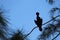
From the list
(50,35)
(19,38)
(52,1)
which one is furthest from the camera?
(52,1)

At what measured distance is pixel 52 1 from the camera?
1725 mm

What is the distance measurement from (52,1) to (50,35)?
0.35 m

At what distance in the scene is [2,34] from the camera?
53.8 inches

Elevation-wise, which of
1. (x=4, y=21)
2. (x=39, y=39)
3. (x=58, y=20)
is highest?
(x=4, y=21)

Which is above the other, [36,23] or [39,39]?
[36,23]

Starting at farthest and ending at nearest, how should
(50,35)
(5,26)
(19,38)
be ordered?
(50,35) → (5,26) → (19,38)

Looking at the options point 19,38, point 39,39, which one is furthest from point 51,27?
point 19,38

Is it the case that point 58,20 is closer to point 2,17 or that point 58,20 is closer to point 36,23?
point 36,23

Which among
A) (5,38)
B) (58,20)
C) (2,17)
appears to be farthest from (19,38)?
(58,20)

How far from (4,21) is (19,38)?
21 centimetres

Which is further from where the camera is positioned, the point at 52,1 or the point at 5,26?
the point at 52,1

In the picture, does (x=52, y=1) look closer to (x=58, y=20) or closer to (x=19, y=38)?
(x=58, y=20)

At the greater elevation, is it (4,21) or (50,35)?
(4,21)

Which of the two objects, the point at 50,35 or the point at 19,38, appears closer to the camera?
the point at 19,38
